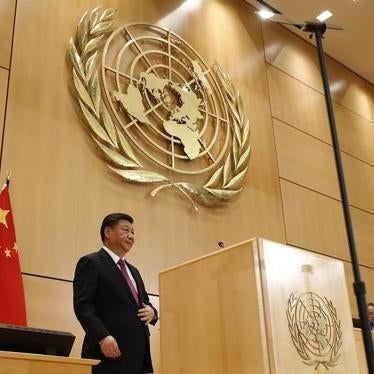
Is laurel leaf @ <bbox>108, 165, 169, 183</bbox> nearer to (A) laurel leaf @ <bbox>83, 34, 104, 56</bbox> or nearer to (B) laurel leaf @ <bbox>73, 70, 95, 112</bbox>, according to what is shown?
(B) laurel leaf @ <bbox>73, 70, 95, 112</bbox>

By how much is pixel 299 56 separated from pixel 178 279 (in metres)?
4.40

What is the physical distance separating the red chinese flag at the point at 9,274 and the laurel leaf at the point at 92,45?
131 cm

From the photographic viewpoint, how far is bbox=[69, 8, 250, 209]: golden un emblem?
12.1 feet

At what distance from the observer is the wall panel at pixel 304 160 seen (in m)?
5.05

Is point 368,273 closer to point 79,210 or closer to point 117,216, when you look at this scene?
point 79,210

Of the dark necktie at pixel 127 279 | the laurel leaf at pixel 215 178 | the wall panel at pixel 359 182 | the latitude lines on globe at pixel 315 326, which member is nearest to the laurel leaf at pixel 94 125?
the laurel leaf at pixel 215 178

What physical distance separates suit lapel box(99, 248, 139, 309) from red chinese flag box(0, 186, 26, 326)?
53 centimetres

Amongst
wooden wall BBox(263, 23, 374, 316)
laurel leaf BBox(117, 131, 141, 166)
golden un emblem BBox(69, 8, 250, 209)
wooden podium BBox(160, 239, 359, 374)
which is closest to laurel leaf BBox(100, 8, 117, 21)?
golden un emblem BBox(69, 8, 250, 209)

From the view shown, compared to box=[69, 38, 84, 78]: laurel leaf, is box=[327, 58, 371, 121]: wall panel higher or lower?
higher

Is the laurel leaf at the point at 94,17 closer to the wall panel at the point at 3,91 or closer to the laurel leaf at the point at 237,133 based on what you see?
the wall panel at the point at 3,91

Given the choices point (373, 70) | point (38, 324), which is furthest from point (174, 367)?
point (373, 70)

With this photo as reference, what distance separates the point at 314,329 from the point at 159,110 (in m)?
2.43

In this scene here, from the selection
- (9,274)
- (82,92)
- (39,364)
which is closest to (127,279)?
(9,274)

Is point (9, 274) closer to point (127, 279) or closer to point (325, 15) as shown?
point (127, 279)
